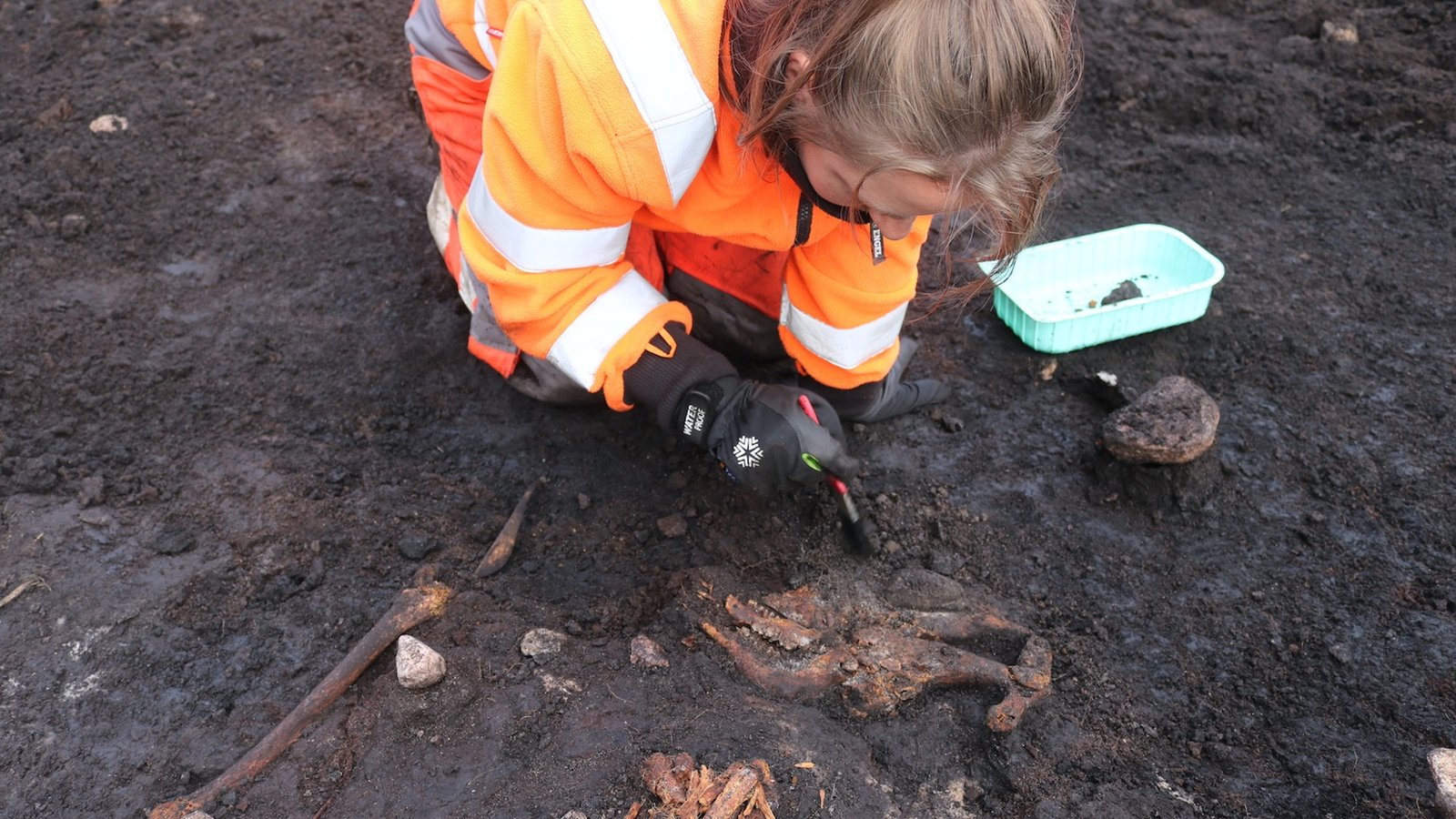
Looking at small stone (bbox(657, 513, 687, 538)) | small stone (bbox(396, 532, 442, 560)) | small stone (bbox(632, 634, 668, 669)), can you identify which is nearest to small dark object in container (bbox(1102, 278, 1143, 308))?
small stone (bbox(657, 513, 687, 538))

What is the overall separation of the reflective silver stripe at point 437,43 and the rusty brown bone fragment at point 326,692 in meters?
1.15

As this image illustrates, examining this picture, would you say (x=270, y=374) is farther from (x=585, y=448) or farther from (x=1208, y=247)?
(x=1208, y=247)

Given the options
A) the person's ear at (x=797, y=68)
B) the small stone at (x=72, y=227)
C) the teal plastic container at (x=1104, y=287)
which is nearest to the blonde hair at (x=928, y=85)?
the person's ear at (x=797, y=68)

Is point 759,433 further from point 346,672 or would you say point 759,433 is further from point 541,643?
point 346,672

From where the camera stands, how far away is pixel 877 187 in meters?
1.60

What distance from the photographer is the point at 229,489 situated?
2258mm

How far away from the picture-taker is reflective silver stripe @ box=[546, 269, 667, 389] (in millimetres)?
2074

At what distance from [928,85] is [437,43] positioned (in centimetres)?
137

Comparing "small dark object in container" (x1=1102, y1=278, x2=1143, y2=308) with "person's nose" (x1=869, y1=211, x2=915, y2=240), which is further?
"small dark object in container" (x1=1102, y1=278, x2=1143, y2=308)

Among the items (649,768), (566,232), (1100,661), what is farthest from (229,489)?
(1100,661)

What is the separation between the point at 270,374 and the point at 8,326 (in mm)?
665

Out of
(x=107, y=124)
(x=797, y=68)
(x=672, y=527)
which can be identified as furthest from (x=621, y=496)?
(x=107, y=124)

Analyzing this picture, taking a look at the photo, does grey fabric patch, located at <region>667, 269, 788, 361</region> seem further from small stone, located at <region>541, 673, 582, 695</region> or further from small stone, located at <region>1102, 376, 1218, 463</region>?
small stone, located at <region>541, 673, 582, 695</region>

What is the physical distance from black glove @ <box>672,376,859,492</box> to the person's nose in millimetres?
436
